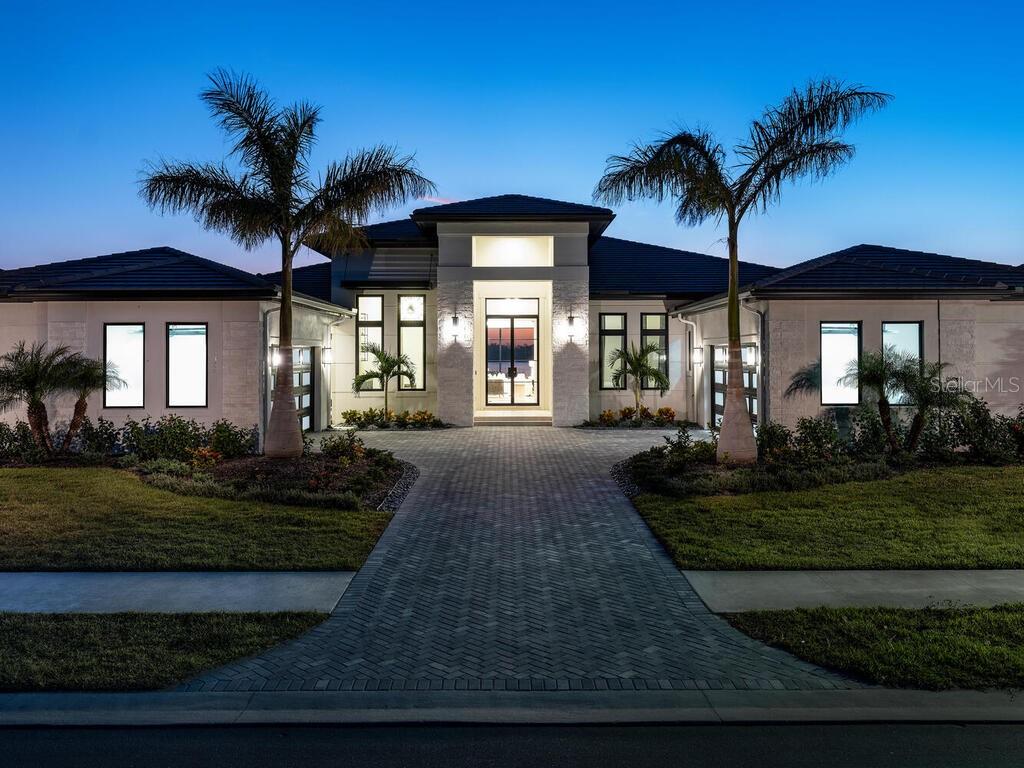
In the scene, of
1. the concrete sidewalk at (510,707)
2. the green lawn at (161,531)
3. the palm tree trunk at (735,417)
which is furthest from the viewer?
the palm tree trunk at (735,417)

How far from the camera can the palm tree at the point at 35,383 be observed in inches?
528

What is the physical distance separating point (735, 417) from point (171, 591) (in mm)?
9269

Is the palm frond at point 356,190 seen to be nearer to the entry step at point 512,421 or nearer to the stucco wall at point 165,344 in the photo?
the stucco wall at point 165,344

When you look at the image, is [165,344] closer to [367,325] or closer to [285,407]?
[285,407]

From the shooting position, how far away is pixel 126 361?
15281mm

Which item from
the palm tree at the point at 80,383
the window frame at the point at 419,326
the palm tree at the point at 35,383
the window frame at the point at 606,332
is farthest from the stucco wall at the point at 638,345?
the palm tree at the point at 35,383

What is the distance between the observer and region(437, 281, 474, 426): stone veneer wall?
20.7 metres

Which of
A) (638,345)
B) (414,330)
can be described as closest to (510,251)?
(414,330)

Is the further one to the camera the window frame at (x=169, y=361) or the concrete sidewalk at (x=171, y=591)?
the window frame at (x=169, y=361)

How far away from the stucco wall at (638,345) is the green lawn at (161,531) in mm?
12903

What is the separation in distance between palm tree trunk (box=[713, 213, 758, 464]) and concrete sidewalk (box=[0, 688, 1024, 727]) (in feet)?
25.4

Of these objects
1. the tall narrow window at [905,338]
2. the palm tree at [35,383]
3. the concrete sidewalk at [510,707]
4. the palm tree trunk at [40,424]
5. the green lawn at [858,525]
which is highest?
the tall narrow window at [905,338]

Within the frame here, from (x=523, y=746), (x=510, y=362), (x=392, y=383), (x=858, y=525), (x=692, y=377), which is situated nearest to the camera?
(x=523, y=746)

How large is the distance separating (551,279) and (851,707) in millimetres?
17010
